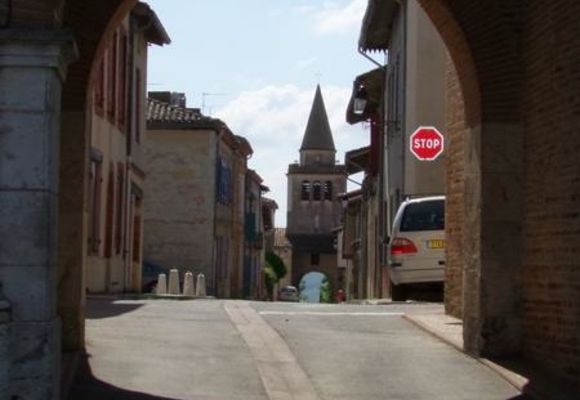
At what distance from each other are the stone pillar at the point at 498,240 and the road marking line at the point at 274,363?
1.93 meters

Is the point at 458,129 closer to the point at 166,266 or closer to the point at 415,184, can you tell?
the point at 415,184

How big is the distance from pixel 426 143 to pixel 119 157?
7575mm

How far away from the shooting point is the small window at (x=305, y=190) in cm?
11350

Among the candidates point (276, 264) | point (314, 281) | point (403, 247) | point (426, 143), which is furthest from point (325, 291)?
point (403, 247)

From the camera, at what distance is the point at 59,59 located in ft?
27.9

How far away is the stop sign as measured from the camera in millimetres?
26750

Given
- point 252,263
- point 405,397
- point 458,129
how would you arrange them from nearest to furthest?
point 405,397 → point 458,129 → point 252,263

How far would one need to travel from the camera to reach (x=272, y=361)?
12.2m

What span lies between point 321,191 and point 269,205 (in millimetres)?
27411

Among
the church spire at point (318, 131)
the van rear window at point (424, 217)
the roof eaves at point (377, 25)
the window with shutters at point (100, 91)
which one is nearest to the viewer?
the van rear window at point (424, 217)

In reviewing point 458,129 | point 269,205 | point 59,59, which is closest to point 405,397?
point 59,59

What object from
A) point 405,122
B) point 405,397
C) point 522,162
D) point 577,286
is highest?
point 405,122

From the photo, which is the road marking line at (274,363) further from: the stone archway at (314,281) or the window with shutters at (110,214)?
the stone archway at (314,281)

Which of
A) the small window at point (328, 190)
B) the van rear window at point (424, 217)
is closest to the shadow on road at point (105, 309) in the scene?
the van rear window at point (424, 217)
